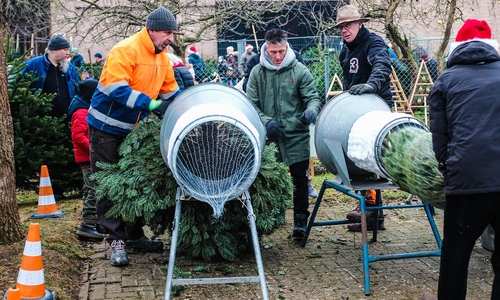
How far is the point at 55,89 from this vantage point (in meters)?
8.46

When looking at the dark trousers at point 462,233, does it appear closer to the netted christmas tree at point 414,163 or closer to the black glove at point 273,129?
the netted christmas tree at point 414,163

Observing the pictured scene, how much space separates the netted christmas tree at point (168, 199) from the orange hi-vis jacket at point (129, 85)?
167 mm

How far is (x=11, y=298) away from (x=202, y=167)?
4.61 feet

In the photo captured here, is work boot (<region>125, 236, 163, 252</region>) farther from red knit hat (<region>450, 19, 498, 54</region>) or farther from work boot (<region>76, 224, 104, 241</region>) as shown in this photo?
red knit hat (<region>450, 19, 498, 54</region>)

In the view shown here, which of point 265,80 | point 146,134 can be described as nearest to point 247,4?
point 265,80

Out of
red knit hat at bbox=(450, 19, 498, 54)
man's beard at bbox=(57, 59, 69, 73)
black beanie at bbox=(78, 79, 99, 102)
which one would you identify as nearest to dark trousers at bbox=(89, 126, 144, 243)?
black beanie at bbox=(78, 79, 99, 102)

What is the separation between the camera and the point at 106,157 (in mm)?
5457

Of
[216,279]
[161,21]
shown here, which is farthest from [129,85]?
[216,279]

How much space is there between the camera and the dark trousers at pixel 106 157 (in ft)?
17.9

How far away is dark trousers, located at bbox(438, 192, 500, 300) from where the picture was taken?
3.64 metres

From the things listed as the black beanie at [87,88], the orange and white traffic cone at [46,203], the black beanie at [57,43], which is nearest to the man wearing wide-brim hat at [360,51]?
the black beanie at [87,88]

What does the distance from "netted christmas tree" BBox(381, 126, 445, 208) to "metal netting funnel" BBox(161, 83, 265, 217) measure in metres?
0.86

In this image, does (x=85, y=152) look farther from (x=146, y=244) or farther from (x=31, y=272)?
(x=31, y=272)

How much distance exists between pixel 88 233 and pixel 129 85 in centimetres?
181
